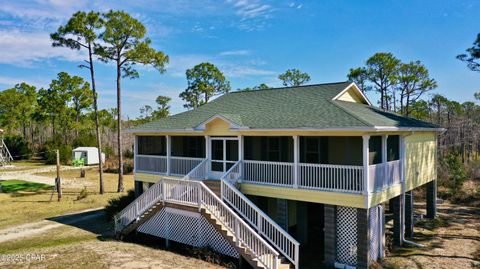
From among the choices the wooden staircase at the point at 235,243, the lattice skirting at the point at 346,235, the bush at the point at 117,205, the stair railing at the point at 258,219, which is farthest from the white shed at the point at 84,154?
the lattice skirting at the point at 346,235

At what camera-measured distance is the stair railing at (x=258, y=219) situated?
12320 millimetres

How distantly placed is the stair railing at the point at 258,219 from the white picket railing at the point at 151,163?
527 cm

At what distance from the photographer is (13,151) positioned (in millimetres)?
63969

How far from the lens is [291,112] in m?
15.9

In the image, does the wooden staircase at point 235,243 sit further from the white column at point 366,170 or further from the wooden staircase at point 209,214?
the white column at point 366,170

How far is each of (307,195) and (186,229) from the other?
212 inches

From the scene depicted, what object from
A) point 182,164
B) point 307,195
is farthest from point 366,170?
point 182,164

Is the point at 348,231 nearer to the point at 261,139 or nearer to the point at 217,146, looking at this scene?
the point at 261,139

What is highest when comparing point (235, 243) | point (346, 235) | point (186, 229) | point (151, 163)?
point (151, 163)

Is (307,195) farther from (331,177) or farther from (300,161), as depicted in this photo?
(300,161)

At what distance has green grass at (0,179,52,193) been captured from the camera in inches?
1275

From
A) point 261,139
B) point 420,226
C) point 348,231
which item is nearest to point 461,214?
point 420,226

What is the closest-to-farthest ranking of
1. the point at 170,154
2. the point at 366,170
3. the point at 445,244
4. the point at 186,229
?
the point at 366,170
the point at 186,229
the point at 445,244
the point at 170,154

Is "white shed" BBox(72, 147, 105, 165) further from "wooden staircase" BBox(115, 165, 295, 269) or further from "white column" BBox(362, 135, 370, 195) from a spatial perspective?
"white column" BBox(362, 135, 370, 195)
